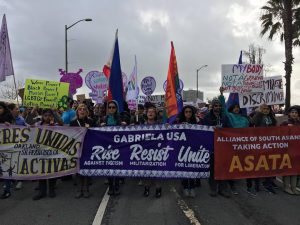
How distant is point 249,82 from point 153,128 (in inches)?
153

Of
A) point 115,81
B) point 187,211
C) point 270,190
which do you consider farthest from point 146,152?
point 270,190

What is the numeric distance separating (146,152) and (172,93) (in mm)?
1408

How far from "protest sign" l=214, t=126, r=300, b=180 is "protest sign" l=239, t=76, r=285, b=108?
2331 mm

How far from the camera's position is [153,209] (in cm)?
725

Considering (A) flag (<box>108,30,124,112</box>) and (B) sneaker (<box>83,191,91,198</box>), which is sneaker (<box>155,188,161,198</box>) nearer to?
(B) sneaker (<box>83,191,91,198</box>)

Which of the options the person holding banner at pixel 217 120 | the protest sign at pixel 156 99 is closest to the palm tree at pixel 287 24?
the protest sign at pixel 156 99

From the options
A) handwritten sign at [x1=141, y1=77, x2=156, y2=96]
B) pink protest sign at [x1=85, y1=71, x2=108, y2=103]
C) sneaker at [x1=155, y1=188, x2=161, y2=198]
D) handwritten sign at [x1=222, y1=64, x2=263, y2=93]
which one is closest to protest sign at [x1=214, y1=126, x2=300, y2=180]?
sneaker at [x1=155, y1=188, x2=161, y2=198]

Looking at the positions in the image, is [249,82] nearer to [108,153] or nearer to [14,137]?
[108,153]

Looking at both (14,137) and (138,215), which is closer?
(138,215)

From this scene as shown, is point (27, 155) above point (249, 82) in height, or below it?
below

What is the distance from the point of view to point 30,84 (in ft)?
41.2

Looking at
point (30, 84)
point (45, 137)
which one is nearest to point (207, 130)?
point (45, 137)

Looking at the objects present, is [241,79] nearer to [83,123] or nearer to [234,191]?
[234,191]

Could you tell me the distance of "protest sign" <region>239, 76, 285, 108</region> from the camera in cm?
1109
